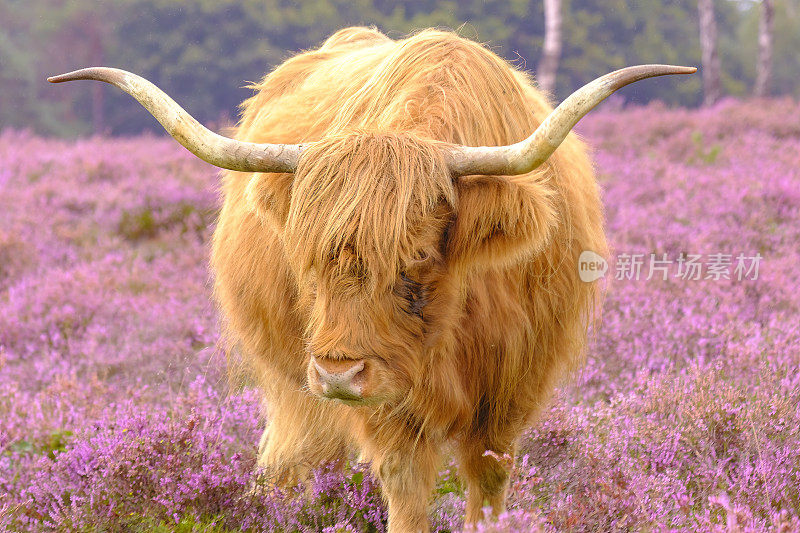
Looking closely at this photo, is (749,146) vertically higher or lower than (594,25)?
lower

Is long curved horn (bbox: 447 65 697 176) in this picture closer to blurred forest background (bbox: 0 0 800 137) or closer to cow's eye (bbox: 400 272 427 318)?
cow's eye (bbox: 400 272 427 318)

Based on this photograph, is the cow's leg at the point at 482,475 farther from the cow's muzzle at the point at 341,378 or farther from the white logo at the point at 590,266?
the cow's muzzle at the point at 341,378

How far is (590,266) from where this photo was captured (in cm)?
294

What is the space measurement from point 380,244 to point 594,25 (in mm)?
25984

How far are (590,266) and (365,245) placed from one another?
109cm

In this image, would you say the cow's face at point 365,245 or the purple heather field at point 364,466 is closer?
the cow's face at point 365,245

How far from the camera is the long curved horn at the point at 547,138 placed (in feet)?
6.90

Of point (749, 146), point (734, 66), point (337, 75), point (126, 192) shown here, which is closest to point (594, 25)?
point (734, 66)

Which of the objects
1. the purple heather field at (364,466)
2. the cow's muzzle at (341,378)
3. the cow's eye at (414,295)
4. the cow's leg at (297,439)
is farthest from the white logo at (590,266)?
the cow's leg at (297,439)

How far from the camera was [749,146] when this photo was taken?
8.89 m

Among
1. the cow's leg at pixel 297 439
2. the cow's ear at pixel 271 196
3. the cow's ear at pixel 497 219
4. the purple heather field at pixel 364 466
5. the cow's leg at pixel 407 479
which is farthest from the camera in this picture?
the cow's leg at pixel 297 439

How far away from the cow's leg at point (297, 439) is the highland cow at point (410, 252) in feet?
0.04

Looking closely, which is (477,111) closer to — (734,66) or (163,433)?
(163,433)

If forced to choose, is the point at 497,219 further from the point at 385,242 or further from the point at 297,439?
the point at 297,439
